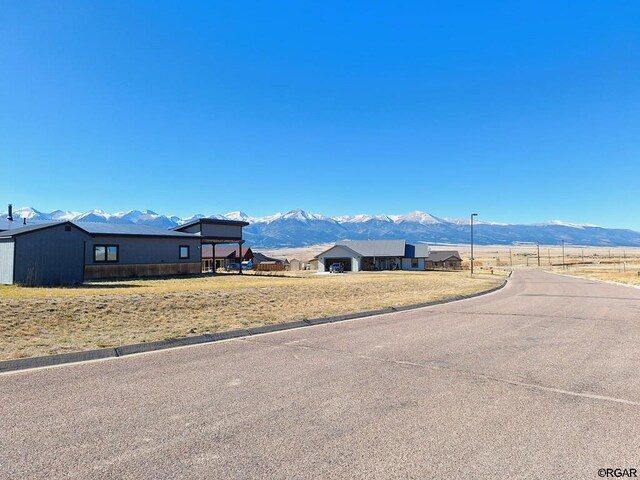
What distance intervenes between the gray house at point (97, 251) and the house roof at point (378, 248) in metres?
39.8

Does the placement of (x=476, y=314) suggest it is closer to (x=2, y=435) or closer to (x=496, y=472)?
(x=496, y=472)

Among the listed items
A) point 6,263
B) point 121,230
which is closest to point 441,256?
point 121,230

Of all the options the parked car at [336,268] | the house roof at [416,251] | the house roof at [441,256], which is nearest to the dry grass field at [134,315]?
the parked car at [336,268]

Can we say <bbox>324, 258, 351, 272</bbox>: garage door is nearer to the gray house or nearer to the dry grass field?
the gray house

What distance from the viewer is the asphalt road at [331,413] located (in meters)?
3.82

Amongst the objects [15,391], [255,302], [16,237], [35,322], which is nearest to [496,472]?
[15,391]

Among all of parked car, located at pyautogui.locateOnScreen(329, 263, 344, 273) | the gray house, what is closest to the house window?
the gray house

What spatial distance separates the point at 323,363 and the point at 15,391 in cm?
462

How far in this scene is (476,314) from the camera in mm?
14672

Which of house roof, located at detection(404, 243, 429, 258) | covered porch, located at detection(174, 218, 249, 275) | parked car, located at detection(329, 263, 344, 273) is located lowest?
parked car, located at detection(329, 263, 344, 273)

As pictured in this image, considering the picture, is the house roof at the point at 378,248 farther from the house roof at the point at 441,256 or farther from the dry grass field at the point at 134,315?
the dry grass field at the point at 134,315

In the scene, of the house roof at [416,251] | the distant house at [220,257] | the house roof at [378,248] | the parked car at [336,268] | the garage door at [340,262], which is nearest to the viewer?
the parked car at [336,268]

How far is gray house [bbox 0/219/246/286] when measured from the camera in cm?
2284

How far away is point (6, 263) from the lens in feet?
75.1
